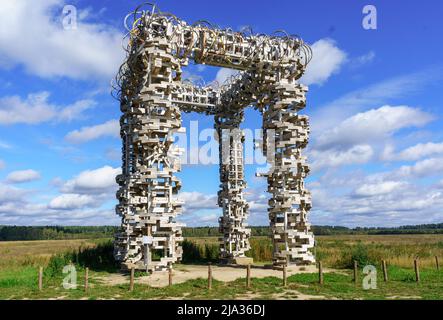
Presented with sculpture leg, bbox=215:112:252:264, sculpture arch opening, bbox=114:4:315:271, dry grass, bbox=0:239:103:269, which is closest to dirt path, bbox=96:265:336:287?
sculpture arch opening, bbox=114:4:315:271

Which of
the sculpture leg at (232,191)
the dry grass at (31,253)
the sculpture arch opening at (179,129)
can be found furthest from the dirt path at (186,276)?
the dry grass at (31,253)

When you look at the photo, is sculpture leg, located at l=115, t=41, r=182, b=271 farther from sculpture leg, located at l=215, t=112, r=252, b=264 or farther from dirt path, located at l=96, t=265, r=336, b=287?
sculpture leg, located at l=215, t=112, r=252, b=264

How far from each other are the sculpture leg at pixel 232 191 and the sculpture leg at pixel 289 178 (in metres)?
5.06

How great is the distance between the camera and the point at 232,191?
2583 centimetres

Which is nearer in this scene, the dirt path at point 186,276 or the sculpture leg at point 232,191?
the dirt path at point 186,276

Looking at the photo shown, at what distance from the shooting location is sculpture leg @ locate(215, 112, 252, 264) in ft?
83.7

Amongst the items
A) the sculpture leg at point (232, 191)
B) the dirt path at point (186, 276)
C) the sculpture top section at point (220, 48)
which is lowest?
the dirt path at point (186, 276)

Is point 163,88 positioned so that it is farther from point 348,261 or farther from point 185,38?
point 348,261

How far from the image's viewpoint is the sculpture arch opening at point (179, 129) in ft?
58.5

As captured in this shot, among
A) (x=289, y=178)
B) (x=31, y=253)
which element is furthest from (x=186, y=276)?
(x=31, y=253)

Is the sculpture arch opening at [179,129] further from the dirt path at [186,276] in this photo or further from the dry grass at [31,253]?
the dry grass at [31,253]

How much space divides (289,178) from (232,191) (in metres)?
5.95

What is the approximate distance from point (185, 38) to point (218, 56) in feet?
6.08

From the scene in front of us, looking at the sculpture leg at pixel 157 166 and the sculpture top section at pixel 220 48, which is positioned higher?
the sculpture top section at pixel 220 48
